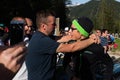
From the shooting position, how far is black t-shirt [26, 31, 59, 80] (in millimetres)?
4332

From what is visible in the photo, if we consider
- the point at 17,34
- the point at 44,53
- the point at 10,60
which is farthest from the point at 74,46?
the point at 10,60

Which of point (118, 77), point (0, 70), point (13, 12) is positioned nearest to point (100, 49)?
point (118, 77)

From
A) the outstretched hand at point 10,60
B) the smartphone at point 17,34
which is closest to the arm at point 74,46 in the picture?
the smartphone at point 17,34

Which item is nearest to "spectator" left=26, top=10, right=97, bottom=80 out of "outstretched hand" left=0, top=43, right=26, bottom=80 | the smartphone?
the smartphone

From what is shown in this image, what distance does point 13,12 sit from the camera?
132ft

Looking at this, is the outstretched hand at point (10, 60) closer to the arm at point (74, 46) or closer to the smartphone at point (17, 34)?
the smartphone at point (17, 34)

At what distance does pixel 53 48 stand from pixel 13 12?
119 feet

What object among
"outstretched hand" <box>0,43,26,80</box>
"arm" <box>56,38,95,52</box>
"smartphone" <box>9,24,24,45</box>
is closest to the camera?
"outstretched hand" <box>0,43,26,80</box>

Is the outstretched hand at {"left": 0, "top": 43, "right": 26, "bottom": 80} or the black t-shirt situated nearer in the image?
the outstretched hand at {"left": 0, "top": 43, "right": 26, "bottom": 80}

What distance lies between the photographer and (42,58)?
4.36 metres

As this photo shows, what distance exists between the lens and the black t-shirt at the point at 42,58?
4.33 metres

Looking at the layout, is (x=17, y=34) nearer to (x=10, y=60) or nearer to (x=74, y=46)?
(x=74, y=46)

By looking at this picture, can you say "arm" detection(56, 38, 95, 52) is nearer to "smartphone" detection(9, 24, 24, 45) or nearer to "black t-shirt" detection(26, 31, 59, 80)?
"black t-shirt" detection(26, 31, 59, 80)

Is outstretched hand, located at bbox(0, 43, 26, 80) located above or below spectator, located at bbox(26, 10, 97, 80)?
above
